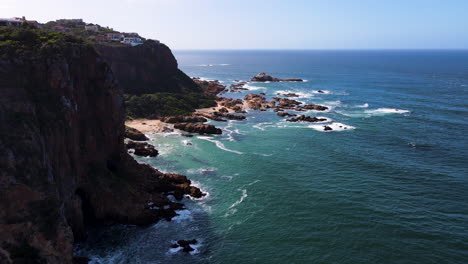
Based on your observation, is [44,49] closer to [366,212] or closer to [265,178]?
[265,178]

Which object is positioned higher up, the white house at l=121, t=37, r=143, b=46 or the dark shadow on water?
the white house at l=121, t=37, r=143, b=46

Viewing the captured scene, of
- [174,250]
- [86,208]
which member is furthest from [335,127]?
[86,208]

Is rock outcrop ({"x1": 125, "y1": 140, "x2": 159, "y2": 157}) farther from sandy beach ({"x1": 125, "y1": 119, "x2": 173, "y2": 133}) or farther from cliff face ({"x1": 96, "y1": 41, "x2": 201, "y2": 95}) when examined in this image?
cliff face ({"x1": 96, "y1": 41, "x2": 201, "y2": 95})

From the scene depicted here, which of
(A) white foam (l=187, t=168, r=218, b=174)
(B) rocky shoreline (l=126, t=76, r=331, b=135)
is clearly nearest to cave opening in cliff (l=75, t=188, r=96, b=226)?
(A) white foam (l=187, t=168, r=218, b=174)

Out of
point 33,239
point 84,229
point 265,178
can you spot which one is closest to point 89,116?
point 84,229

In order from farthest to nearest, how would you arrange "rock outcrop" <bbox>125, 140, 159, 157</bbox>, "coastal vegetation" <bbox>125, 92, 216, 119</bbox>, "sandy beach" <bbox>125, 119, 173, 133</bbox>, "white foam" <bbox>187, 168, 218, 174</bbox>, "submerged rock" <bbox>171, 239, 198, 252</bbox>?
"coastal vegetation" <bbox>125, 92, 216, 119</bbox> < "sandy beach" <bbox>125, 119, 173, 133</bbox> < "rock outcrop" <bbox>125, 140, 159, 157</bbox> < "white foam" <bbox>187, 168, 218, 174</bbox> < "submerged rock" <bbox>171, 239, 198, 252</bbox>

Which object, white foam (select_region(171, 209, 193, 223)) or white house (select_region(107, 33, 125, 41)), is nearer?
white foam (select_region(171, 209, 193, 223))

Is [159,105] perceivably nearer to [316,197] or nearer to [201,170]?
[201,170]

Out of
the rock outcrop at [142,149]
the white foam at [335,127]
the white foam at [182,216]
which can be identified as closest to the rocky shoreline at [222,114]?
the white foam at [335,127]
